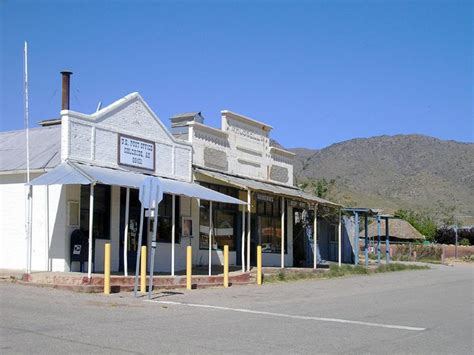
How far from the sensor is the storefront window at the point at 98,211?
19516 mm

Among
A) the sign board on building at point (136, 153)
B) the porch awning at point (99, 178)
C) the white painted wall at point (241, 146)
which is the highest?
the white painted wall at point (241, 146)

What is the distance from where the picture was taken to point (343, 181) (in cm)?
10244

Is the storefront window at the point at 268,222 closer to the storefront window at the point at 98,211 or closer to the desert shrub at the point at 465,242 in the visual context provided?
the storefront window at the point at 98,211

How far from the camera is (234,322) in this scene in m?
12.5

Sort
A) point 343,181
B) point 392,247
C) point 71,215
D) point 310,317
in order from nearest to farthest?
1. point 310,317
2. point 71,215
3. point 392,247
4. point 343,181

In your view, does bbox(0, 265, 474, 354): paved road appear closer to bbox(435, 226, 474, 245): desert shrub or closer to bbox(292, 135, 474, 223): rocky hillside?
bbox(435, 226, 474, 245): desert shrub

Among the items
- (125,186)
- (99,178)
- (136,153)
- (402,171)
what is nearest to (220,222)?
(136,153)

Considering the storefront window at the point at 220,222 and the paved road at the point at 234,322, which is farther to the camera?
the storefront window at the point at 220,222

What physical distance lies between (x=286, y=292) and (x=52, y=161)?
7643 millimetres

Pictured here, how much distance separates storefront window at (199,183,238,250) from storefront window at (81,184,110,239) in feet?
17.2

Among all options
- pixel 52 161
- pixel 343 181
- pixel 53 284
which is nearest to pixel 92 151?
pixel 52 161

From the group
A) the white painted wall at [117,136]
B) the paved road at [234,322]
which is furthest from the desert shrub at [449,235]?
the paved road at [234,322]

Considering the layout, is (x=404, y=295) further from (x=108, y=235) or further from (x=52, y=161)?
(x=52, y=161)

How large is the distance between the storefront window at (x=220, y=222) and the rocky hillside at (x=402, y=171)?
58.7 meters
